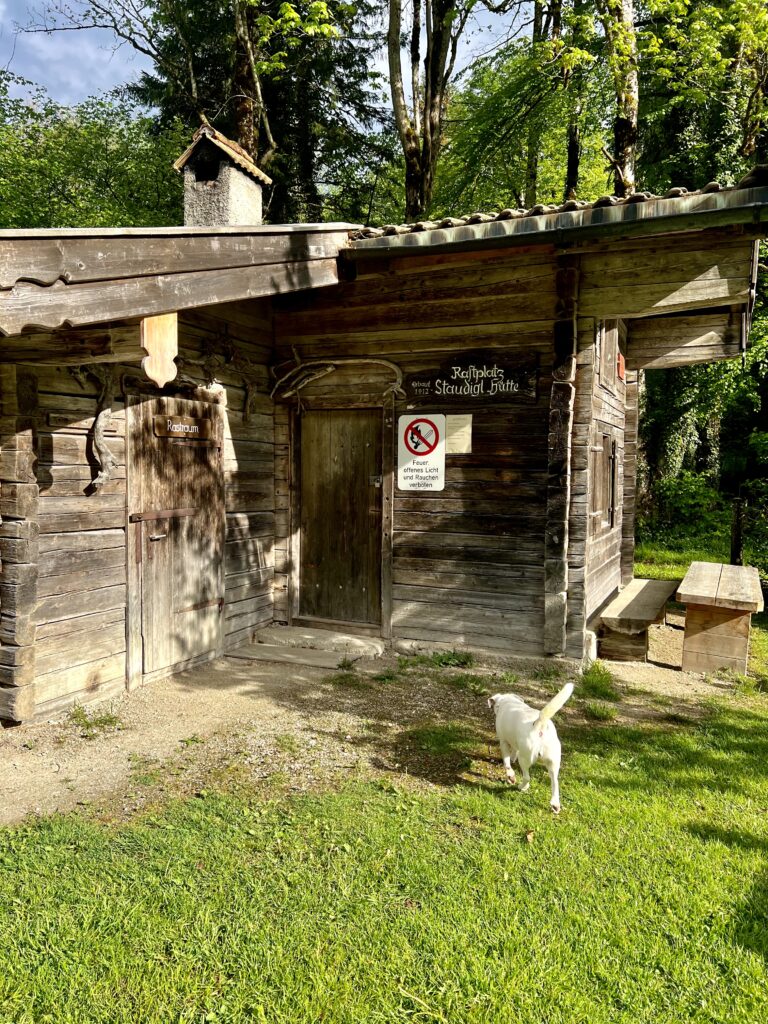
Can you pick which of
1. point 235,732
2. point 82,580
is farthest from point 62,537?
point 235,732

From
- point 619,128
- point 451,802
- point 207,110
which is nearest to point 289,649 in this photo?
point 451,802

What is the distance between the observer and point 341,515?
24.4ft

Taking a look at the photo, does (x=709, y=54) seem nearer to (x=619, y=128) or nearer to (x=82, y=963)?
(x=619, y=128)

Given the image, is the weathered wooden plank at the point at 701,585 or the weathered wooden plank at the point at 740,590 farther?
the weathered wooden plank at the point at 701,585

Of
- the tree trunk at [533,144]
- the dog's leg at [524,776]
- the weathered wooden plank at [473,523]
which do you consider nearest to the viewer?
the dog's leg at [524,776]

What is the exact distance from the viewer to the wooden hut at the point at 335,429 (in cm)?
475

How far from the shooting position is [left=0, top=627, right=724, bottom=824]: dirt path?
4.15 m

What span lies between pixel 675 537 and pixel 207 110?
15183mm

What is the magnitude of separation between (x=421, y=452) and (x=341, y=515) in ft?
3.99

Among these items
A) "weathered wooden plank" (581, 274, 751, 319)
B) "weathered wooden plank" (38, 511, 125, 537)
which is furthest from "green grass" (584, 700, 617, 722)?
"weathered wooden plank" (38, 511, 125, 537)

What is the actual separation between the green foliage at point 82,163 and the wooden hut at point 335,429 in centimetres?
1307

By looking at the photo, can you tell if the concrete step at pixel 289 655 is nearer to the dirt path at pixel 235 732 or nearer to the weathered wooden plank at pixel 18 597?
the dirt path at pixel 235 732

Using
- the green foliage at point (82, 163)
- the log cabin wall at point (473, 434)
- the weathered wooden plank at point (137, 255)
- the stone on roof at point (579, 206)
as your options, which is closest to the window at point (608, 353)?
the log cabin wall at point (473, 434)

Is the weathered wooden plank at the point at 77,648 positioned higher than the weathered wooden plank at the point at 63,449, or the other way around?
the weathered wooden plank at the point at 63,449
